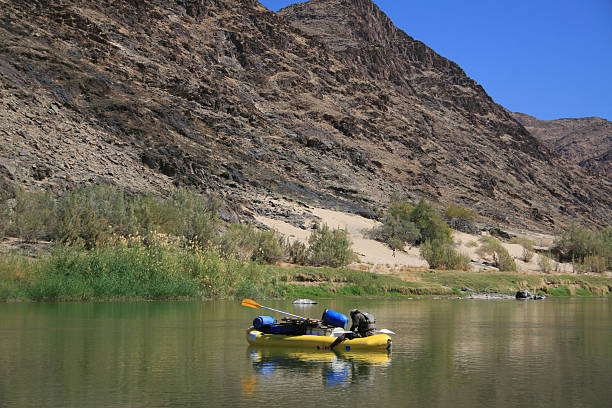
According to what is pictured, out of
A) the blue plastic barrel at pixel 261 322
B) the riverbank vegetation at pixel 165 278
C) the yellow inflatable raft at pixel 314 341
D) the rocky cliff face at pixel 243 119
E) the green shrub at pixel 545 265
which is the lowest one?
the yellow inflatable raft at pixel 314 341

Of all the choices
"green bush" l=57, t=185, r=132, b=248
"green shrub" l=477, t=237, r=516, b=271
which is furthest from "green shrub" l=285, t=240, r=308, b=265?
"green shrub" l=477, t=237, r=516, b=271

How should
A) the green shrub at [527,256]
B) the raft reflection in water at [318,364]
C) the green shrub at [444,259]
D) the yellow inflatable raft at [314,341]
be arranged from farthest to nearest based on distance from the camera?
the green shrub at [527,256]
the green shrub at [444,259]
the yellow inflatable raft at [314,341]
the raft reflection in water at [318,364]

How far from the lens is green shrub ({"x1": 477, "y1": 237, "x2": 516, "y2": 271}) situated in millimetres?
47812

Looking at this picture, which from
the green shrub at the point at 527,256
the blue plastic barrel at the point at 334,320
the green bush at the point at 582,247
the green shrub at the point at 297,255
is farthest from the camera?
the green bush at the point at 582,247

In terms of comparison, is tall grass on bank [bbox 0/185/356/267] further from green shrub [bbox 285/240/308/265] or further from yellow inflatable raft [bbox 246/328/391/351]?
yellow inflatable raft [bbox 246/328/391/351]

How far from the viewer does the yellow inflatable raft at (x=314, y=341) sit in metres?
14.1

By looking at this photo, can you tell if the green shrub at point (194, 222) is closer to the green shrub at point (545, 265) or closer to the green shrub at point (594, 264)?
the green shrub at point (545, 265)

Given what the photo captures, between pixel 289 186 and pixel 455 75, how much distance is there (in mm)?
87299

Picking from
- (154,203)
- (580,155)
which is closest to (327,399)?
(154,203)

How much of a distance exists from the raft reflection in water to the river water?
0.02 meters

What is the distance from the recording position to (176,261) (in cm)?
2744

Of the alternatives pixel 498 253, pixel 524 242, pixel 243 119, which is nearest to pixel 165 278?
pixel 498 253

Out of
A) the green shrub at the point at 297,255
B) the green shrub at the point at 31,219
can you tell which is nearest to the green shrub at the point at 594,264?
the green shrub at the point at 297,255

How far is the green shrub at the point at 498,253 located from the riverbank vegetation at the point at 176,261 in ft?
0.50
